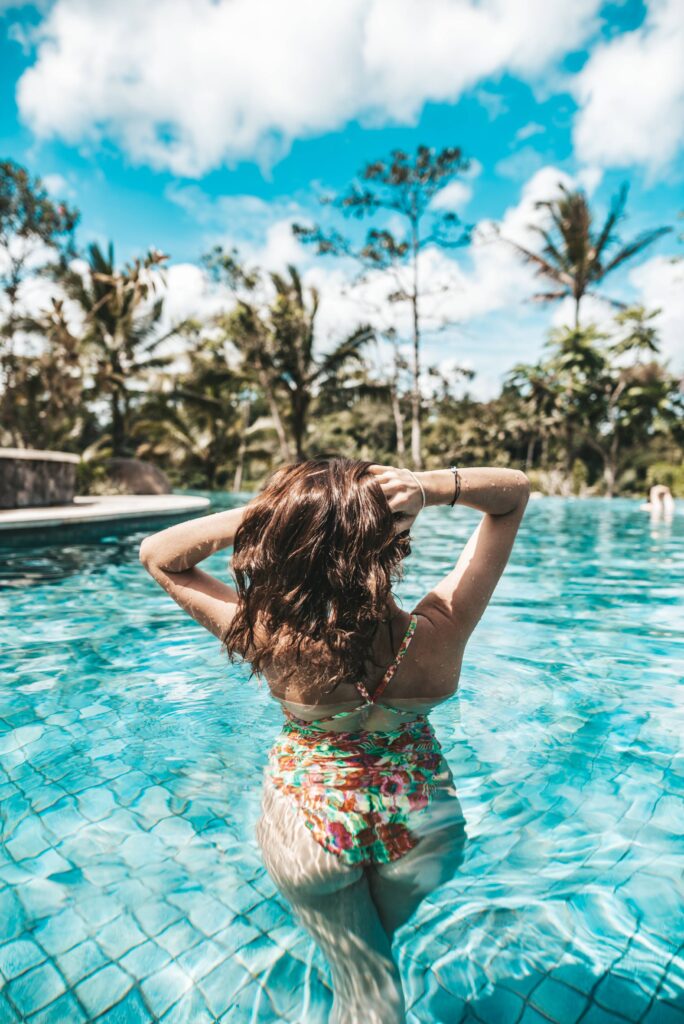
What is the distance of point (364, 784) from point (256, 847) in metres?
0.86

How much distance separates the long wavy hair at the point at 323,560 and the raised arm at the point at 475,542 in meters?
0.17

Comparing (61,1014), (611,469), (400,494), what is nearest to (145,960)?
(61,1014)

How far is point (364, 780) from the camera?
139 centimetres

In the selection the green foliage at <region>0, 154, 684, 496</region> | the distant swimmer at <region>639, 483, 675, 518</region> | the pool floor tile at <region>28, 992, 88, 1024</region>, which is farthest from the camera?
the green foliage at <region>0, 154, 684, 496</region>

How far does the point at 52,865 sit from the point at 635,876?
6.01 ft

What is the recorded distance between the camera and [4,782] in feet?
7.78

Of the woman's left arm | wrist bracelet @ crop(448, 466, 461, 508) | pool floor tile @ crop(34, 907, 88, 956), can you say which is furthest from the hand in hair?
pool floor tile @ crop(34, 907, 88, 956)

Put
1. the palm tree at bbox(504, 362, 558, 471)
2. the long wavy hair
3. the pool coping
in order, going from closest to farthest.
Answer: the long wavy hair → the pool coping → the palm tree at bbox(504, 362, 558, 471)

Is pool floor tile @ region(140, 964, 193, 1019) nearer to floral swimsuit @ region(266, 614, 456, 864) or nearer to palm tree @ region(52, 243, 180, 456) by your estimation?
floral swimsuit @ region(266, 614, 456, 864)

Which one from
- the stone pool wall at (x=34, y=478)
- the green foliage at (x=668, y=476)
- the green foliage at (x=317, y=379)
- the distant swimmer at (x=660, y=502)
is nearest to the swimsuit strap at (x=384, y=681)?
the stone pool wall at (x=34, y=478)

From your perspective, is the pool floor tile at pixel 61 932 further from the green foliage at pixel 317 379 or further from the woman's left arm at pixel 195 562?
the green foliage at pixel 317 379

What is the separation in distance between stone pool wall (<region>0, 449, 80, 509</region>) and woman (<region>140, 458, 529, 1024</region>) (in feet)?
34.9

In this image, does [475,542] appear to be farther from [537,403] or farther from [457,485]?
[537,403]

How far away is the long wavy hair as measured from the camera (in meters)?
1.21
